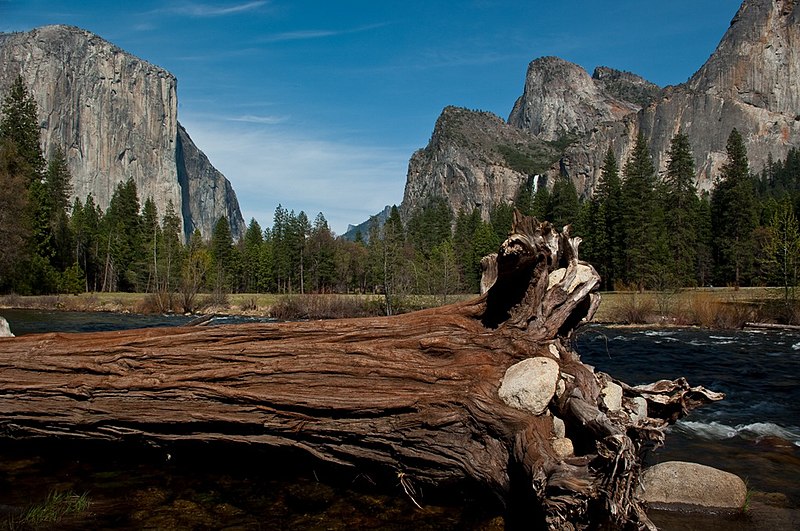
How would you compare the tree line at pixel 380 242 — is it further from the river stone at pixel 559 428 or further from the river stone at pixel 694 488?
the river stone at pixel 559 428

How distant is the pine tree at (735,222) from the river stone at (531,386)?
65.3 metres

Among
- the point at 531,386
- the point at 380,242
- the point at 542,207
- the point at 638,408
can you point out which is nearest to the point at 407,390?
the point at 531,386

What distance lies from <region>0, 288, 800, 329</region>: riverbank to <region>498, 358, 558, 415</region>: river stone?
26.7 metres

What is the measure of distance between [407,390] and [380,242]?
52.0 metres

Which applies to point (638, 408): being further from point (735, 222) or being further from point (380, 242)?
point (735, 222)

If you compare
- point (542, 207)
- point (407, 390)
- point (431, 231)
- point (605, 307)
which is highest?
point (542, 207)

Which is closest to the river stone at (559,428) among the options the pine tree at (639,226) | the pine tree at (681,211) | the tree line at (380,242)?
the tree line at (380,242)

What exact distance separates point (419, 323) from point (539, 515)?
2284 mm

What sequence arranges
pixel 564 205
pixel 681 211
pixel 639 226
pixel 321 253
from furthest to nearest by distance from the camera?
pixel 321 253
pixel 564 205
pixel 681 211
pixel 639 226

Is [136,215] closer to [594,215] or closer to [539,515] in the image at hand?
[594,215]

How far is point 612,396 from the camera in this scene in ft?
18.4

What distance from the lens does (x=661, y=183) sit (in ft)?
230

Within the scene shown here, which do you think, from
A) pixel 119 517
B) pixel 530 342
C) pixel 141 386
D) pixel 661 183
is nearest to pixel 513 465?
pixel 530 342

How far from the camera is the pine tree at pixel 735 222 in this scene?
2420 inches
